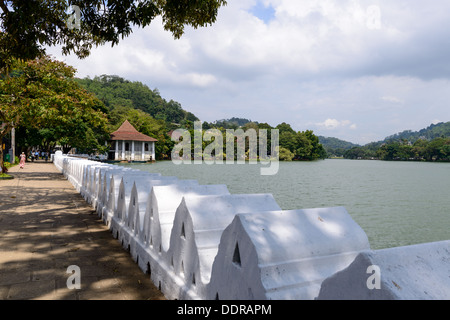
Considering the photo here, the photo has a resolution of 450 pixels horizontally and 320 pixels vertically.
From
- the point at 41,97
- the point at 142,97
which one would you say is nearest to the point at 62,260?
the point at 41,97

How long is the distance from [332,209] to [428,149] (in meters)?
99.7

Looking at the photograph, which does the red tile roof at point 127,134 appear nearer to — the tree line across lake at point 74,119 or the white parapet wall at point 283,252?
the tree line across lake at point 74,119

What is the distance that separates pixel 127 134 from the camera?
51469 millimetres

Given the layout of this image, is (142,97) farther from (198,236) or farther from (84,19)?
(198,236)

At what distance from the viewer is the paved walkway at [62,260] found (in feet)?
10.2

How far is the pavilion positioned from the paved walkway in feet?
147

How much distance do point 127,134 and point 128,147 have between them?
6.60ft

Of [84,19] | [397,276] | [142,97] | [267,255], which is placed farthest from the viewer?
[142,97]

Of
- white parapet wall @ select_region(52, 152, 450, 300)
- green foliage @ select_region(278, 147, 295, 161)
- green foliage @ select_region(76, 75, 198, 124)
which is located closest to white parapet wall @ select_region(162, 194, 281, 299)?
white parapet wall @ select_region(52, 152, 450, 300)

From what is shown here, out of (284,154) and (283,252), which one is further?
(284,154)

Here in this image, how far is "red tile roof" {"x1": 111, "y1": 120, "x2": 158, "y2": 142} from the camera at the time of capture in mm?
49812

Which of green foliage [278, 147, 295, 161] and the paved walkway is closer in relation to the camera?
the paved walkway

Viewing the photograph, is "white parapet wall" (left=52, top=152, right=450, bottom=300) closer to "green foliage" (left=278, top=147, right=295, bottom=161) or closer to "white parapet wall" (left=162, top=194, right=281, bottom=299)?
"white parapet wall" (left=162, top=194, right=281, bottom=299)
